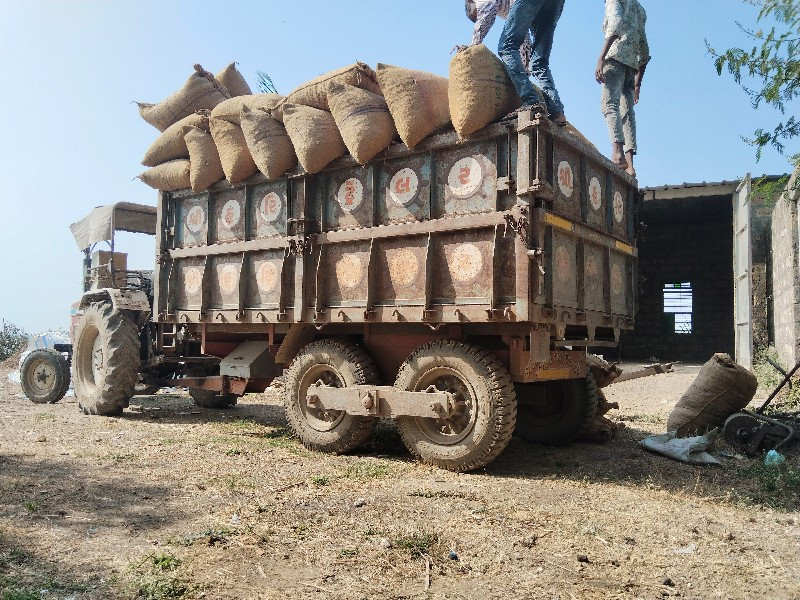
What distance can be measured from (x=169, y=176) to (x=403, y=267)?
138 inches

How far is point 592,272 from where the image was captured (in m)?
5.53

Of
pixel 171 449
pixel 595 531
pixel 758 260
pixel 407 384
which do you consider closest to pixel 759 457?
pixel 595 531

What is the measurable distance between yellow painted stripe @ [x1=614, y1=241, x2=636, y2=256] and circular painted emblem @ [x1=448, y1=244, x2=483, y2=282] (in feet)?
5.78

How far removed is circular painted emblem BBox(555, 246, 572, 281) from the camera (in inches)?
193

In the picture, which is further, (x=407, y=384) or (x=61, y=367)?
(x=61, y=367)

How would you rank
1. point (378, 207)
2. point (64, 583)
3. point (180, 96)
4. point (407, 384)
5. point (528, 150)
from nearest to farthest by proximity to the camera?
1. point (64, 583)
2. point (528, 150)
3. point (407, 384)
4. point (378, 207)
5. point (180, 96)

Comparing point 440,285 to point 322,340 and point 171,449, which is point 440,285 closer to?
point 322,340

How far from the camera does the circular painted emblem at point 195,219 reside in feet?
23.2

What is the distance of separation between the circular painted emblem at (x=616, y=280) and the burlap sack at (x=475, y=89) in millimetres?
2025

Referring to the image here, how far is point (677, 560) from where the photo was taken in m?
3.03

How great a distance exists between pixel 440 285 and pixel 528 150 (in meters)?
1.27

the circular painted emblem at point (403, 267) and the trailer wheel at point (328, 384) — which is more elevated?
the circular painted emblem at point (403, 267)

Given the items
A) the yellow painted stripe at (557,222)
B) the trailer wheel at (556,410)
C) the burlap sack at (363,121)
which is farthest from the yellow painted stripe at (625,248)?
the burlap sack at (363,121)

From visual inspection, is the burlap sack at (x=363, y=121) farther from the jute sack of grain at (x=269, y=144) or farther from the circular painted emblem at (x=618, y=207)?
the circular painted emblem at (x=618, y=207)
